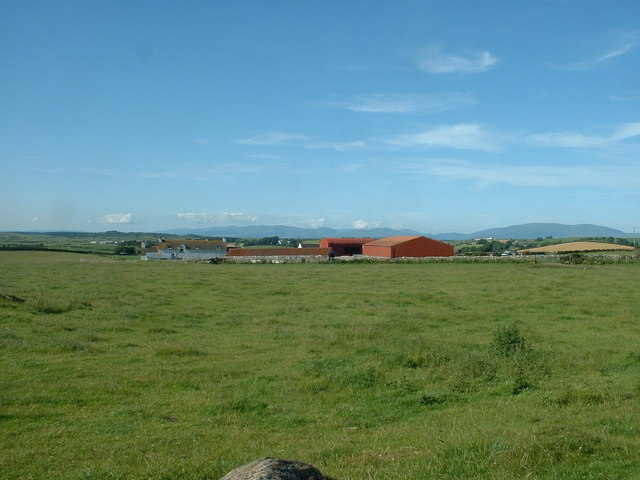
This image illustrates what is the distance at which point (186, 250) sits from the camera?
105 m

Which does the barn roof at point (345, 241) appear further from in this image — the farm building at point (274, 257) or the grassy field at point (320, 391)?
the grassy field at point (320, 391)

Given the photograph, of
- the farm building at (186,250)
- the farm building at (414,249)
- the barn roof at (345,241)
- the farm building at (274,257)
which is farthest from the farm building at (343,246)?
the farm building at (186,250)

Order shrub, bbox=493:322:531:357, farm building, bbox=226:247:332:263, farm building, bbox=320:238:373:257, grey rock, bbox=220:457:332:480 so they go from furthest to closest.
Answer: farm building, bbox=320:238:373:257, farm building, bbox=226:247:332:263, shrub, bbox=493:322:531:357, grey rock, bbox=220:457:332:480

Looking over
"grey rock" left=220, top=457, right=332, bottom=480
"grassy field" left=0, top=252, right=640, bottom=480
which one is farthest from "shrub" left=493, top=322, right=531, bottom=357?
"grey rock" left=220, top=457, right=332, bottom=480

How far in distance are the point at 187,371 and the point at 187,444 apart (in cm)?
513

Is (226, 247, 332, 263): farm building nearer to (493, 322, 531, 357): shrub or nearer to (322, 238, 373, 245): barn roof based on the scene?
(322, 238, 373, 245): barn roof

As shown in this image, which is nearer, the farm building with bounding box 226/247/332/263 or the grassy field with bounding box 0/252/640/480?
the grassy field with bounding box 0/252/640/480

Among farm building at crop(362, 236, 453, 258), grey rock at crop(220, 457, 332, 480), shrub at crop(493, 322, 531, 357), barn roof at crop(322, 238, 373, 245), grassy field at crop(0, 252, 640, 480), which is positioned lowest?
grassy field at crop(0, 252, 640, 480)

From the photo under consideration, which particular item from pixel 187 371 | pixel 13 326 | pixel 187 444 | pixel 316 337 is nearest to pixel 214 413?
pixel 187 444

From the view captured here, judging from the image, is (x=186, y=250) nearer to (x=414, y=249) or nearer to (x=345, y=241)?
(x=345, y=241)

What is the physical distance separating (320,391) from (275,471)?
655cm

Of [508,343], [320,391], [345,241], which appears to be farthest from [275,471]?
[345,241]

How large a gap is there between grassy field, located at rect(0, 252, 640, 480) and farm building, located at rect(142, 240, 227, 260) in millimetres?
77077

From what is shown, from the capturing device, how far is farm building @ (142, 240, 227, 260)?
3952 inches
